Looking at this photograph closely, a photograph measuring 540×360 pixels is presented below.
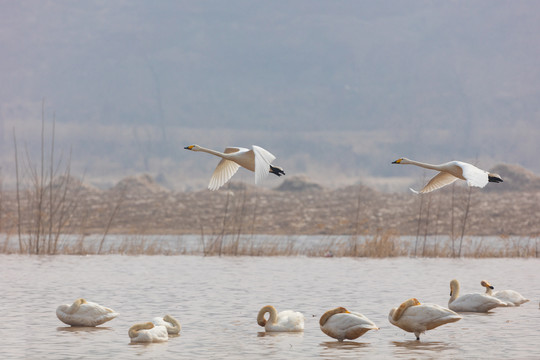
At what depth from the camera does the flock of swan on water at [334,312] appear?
33.8 feet

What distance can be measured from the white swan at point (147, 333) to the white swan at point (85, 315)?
51.5 inches

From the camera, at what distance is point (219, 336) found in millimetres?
10867

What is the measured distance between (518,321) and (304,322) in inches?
123

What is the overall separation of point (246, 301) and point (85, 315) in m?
4.13

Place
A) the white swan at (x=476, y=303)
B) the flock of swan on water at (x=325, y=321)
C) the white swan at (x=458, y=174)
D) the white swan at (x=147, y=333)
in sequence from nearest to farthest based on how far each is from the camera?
the white swan at (x=147, y=333), the flock of swan on water at (x=325, y=321), the white swan at (x=458, y=174), the white swan at (x=476, y=303)

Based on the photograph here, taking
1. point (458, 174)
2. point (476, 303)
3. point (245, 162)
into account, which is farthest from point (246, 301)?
point (458, 174)

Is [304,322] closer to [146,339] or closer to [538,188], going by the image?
[146,339]

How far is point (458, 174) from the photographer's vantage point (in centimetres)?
1245

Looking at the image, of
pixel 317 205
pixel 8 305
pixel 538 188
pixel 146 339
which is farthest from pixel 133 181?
pixel 146 339

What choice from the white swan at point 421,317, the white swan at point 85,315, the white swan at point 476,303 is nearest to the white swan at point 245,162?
the white swan at point 421,317

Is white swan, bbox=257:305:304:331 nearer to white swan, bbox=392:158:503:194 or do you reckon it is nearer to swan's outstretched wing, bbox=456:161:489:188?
white swan, bbox=392:158:503:194

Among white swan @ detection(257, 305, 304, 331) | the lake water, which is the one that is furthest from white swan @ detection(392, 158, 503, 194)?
white swan @ detection(257, 305, 304, 331)

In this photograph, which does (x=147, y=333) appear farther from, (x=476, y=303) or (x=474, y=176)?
(x=476, y=303)

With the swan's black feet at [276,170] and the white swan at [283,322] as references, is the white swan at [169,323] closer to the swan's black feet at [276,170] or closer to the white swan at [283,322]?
the white swan at [283,322]
